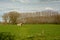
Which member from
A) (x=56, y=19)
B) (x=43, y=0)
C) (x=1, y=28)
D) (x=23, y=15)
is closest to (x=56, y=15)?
(x=56, y=19)

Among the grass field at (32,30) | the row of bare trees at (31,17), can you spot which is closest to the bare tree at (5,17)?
the row of bare trees at (31,17)

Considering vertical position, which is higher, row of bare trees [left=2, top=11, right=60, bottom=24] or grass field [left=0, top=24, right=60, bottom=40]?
row of bare trees [left=2, top=11, right=60, bottom=24]

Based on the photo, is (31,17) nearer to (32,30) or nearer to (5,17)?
(32,30)

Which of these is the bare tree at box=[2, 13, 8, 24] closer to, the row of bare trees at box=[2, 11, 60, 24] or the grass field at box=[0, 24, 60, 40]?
the row of bare trees at box=[2, 11, 60, 24]

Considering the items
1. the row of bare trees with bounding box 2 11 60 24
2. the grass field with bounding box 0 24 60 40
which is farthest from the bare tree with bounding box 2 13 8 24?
the grass field with bounding box 0 24 60 40

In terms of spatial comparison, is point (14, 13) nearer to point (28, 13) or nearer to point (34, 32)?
point (28, 13)

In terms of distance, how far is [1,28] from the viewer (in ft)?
10.1

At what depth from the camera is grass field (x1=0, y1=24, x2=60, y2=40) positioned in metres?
3.00

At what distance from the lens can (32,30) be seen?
3.06 m

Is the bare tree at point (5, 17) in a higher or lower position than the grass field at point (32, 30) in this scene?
higher

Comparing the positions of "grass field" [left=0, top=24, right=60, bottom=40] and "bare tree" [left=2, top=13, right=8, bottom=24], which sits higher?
"bare tree" [left=2, top=13, right=8, bottom=24]

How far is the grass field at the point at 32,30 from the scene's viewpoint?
9.84 ft

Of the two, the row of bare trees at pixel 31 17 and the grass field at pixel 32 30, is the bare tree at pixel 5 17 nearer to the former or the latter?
the row of bare trees at pixel 31 17

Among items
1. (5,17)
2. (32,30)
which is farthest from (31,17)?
(5,17)
